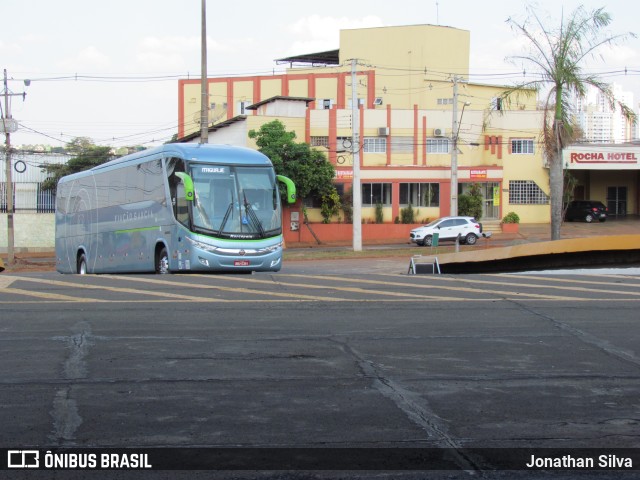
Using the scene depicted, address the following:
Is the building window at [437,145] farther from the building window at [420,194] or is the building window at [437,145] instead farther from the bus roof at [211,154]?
the bus roof at [211,154]

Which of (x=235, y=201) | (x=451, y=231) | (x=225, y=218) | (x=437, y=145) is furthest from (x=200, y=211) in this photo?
(x=437, y=145)

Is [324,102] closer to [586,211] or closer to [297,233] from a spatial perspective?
[297,233]

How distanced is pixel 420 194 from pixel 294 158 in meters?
10.6

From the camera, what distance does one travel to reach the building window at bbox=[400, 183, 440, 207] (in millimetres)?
59250

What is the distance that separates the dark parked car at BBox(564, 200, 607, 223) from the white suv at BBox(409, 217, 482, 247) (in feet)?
50.2

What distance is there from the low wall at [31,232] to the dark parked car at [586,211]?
37185 millimetres

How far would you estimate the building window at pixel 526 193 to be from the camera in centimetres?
6171

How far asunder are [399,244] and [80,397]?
4640 cm

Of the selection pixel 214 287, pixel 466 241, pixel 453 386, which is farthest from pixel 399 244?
pixel 453 386

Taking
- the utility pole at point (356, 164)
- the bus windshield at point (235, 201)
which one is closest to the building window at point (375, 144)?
the utility pole at point (356, 164)

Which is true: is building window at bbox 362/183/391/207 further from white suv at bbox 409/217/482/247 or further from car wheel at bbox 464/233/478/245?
car wheel at bbox 464/233/478/245

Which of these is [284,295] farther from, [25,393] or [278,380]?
[25,393]

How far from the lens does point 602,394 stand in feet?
25.9

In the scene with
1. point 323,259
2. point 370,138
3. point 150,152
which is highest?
point 370,138
